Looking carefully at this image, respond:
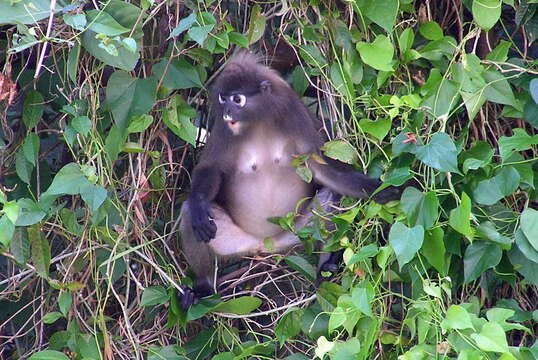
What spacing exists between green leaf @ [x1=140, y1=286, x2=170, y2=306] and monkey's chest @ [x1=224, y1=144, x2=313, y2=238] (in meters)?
0.67

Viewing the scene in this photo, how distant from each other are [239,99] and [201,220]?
1.79ft

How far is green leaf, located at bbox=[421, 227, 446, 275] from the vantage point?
340 centimetres

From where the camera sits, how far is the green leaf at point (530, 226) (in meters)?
3.30

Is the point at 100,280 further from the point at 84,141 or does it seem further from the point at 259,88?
the point at 259,88

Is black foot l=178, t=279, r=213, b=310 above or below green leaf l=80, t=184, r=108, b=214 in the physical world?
below

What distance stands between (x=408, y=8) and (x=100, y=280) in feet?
5.44

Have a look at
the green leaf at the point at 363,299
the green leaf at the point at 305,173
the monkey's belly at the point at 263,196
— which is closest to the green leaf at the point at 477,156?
the green leaf at the point at 363,299

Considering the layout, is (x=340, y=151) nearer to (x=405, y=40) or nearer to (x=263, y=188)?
(x=405, y=40)

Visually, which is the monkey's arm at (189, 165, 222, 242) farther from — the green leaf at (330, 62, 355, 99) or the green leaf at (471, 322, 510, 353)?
the green leaf at (471, 322, 510, 353)

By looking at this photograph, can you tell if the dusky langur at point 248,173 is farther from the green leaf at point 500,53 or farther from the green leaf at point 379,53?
the green leaf at point 500,53

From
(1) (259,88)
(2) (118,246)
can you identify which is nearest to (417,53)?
(1) (259,88)

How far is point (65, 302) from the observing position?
3887 mm

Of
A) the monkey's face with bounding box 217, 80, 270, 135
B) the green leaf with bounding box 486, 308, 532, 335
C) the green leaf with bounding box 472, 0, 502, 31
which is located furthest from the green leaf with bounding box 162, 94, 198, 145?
the green leaf with bounding box 486, 308, 532, 335

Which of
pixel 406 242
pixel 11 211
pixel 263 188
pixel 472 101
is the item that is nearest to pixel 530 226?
pixel 406 242
